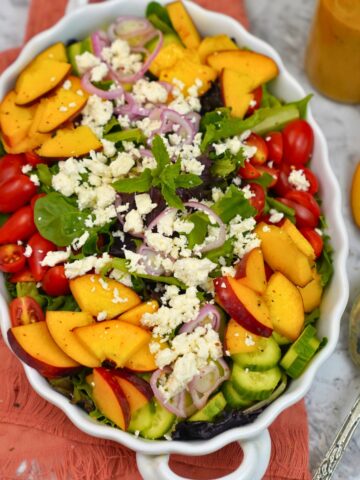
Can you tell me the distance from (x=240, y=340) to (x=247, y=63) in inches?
43.0

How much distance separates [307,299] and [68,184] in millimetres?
894

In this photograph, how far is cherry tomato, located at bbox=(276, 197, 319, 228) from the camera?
8.82ft

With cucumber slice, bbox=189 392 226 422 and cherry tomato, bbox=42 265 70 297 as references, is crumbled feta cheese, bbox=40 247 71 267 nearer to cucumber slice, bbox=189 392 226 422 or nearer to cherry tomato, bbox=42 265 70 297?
cherry tomato, bbox=42 265 70 297

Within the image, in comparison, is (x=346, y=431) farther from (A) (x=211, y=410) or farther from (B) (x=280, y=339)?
(A) (x=211, y=410)

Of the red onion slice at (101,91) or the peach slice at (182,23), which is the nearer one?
the red onion slice at (101,91)

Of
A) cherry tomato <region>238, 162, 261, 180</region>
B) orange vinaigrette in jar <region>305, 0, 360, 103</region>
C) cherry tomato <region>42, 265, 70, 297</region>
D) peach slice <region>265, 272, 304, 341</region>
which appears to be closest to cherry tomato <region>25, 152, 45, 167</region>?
cherry tomato <region>42, 265, 70, 297</region>

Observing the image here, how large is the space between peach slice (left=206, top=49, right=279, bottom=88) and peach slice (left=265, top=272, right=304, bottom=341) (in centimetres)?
82

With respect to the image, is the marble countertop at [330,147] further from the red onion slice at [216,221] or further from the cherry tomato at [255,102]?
the red onion slice at [216,221]

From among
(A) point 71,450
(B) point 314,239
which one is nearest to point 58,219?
(A) point 71,450

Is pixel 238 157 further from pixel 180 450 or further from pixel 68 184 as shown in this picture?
pixel 180 450

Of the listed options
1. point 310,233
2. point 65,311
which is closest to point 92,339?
point 65,311

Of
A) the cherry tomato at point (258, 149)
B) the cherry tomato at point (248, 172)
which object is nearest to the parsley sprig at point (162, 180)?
the cherry tomato at point (248, 172)

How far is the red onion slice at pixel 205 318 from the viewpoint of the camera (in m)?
2.39

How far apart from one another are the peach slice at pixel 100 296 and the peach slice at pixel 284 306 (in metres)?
0.45
